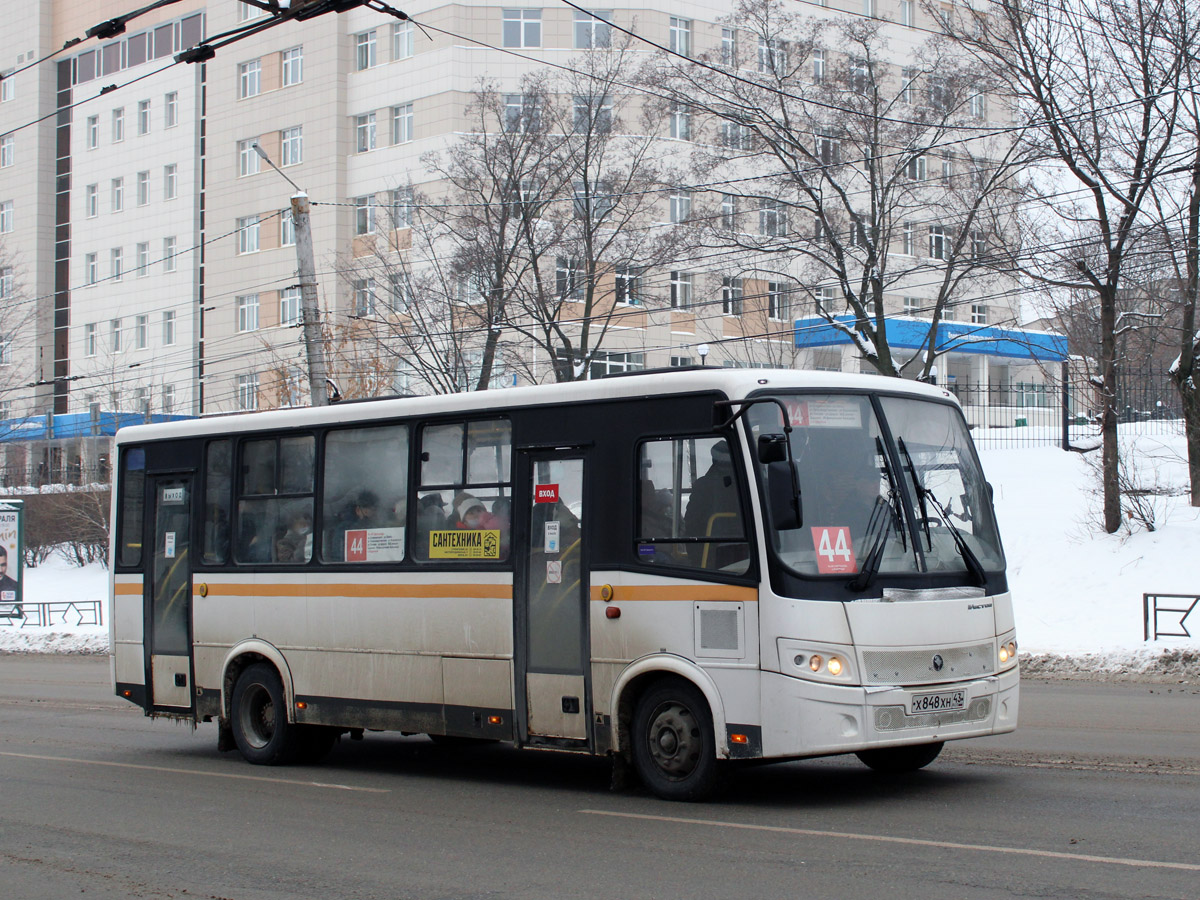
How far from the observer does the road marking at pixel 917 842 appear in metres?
7.13

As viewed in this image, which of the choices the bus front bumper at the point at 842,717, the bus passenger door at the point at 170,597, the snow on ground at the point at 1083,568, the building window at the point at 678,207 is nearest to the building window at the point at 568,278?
the snow on ground at the point at 1083,568

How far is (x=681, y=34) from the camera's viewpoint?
57.5 meters

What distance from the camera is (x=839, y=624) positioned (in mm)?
8969

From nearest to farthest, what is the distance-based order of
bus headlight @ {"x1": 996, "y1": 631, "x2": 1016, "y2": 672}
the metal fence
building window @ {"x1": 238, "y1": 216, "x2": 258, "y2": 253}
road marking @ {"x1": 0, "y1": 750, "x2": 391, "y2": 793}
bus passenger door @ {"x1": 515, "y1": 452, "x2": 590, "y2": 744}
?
bus headlight @ {"x1": 996, "y1": 631, "x2": 1016, "y2": 672}
bus passenger door @ {"x1": 515, "y1": 452, "x2": 590, "y2": 744}
road marking @ {"x1": 0, "y1": 750, "x2": 391, "y2": 793}
the metal fence
building window @ {"x1": 238, "y1": 216, "x2": 258, "y2": 253}

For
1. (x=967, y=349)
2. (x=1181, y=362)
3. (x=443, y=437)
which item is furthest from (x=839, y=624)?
(x=967, y=349)

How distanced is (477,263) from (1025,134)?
561 inches

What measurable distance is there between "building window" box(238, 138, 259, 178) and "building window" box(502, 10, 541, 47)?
47.1 ft

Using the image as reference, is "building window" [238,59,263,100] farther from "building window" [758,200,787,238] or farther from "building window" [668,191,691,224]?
"building window" [758,200,787,238]

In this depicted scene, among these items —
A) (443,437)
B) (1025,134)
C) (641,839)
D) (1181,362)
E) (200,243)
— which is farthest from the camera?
(200,243)

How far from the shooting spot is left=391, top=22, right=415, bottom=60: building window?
2283 inches

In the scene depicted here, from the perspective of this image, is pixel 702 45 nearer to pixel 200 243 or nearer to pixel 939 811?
pixel 200 243

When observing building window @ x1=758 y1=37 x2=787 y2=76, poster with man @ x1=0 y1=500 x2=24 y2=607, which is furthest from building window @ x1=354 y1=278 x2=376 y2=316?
building window @ x1=758 y1=37 x2=787 y2=76

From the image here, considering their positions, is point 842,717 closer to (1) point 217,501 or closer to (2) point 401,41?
(1) point 217,501

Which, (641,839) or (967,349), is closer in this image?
(641,839)
